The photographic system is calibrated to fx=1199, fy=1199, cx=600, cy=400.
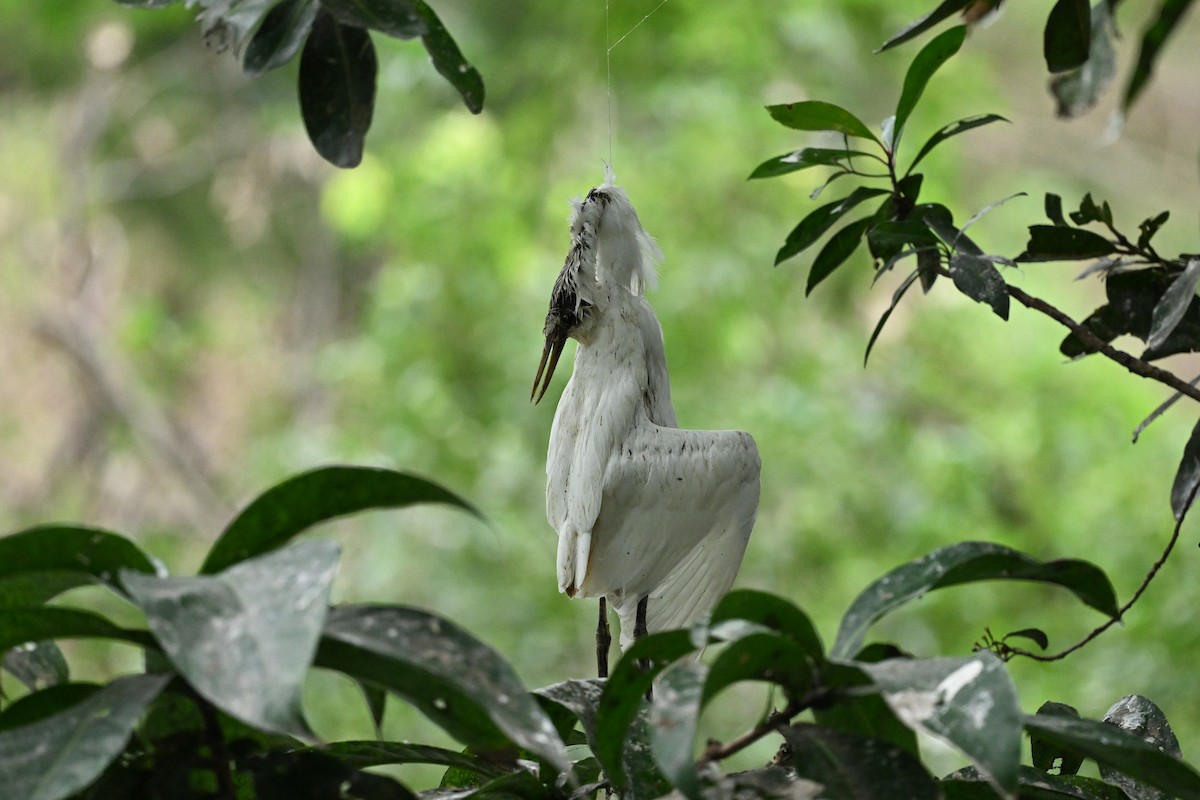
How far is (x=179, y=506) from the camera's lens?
4.92 metres

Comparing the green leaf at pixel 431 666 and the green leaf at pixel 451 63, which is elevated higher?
the green leaf at pixel 451 63

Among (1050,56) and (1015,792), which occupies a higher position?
(1050,56)

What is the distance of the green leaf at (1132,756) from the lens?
0.46m

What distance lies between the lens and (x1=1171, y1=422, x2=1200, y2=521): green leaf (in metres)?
0.73

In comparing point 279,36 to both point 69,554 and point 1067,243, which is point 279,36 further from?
point 1067,243

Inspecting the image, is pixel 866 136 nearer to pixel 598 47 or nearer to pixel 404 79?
pixel 598 47

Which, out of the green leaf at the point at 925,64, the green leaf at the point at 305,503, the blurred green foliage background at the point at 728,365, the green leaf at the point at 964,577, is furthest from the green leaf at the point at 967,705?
the blurred green foliage background at the point at 728,365

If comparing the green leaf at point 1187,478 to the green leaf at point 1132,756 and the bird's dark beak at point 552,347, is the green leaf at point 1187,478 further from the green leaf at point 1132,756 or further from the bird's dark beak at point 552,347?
the bird's dark beak at point 552,347

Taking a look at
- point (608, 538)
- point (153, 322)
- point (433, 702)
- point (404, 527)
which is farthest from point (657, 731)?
point (153, 322)

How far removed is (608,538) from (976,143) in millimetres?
4660

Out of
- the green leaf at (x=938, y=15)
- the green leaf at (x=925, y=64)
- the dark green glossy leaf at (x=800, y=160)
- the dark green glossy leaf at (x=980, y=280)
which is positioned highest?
the green leaf at (x=925, y=64)

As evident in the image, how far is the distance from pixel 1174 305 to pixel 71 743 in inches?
24.0

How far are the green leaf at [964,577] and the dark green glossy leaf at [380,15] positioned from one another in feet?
1.26

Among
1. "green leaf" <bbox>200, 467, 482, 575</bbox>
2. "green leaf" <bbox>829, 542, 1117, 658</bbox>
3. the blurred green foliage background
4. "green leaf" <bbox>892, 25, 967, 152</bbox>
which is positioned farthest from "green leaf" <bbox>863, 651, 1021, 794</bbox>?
the blurred green foliage background
